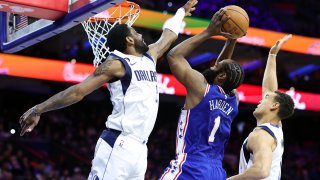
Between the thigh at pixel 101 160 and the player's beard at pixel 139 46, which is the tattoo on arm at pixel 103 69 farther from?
the thigh at pixel 101 160

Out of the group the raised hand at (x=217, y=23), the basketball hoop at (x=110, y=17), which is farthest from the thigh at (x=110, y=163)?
the basketball hoop at (x=110, y=17)

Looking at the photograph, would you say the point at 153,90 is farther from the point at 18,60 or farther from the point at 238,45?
the point at 238,45

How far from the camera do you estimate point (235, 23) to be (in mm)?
4598

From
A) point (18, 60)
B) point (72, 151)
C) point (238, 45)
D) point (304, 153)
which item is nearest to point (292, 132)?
point (304, 153)

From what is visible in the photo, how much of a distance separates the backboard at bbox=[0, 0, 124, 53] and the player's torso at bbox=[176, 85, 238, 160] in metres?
0.96

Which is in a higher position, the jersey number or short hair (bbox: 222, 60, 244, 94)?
short hair (bbox: 222, 60, 244, 94)

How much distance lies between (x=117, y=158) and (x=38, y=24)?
1724mm

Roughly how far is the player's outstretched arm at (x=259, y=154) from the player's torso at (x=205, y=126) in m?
0.24

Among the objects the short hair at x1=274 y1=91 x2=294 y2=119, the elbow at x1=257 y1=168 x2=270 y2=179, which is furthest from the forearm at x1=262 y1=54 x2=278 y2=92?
the elbow at x1=257 y1=168 x2=270 y2=179

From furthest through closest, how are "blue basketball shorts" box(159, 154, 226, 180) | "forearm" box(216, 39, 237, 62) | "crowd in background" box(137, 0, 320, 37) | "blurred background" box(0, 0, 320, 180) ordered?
"crowd in background" box(137, 0, 320, 37) < "blurred background" box(0, 0, 320, 180) < "forearm" box(216, 39, 237, 62) < "blue basketball shorts" box(159, 154, 226, 180)

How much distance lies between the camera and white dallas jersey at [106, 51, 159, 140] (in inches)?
161

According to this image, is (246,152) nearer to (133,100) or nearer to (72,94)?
(133,100)

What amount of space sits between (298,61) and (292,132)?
2368 mm

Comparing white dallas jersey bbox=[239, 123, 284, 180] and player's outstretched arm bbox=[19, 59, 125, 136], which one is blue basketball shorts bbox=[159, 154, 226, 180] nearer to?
white dallas jersey bbox=[239, 123, 284, 180]
